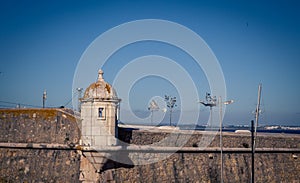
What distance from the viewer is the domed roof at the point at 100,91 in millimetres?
10117

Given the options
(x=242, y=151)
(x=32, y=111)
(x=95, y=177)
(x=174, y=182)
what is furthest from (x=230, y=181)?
(x=32, y=111)

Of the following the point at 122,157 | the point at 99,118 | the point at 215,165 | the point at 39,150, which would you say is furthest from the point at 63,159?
the point at 215,165

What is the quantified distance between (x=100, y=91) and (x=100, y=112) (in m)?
0.51

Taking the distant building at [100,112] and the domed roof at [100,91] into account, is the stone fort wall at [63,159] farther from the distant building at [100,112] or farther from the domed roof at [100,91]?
the domed roof at [100,91]

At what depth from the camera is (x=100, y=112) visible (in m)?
10.2

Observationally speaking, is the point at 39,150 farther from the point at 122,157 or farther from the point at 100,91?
the point at 100,91

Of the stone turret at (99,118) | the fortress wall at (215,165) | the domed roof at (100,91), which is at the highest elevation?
the domed roof at (100,91)

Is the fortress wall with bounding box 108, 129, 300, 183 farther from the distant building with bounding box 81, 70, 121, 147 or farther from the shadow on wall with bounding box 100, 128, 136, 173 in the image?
the distant building with bounding box 81, 70, 121, 147

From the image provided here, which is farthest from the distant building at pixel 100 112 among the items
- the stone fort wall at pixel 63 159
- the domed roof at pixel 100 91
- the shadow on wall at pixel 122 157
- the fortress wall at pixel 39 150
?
the fortress wall at pixel 39 150

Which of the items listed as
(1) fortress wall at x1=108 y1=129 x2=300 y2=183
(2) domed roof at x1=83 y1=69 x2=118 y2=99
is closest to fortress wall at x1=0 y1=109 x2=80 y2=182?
(1) fortress wall at x1=108 y1=129 x2=300 y2=183

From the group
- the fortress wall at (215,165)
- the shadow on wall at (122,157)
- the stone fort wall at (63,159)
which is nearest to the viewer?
the shadow on wall at (122,157)

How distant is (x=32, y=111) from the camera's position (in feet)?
40.9

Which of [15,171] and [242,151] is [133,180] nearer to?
[15,171]

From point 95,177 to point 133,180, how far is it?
165 cm
